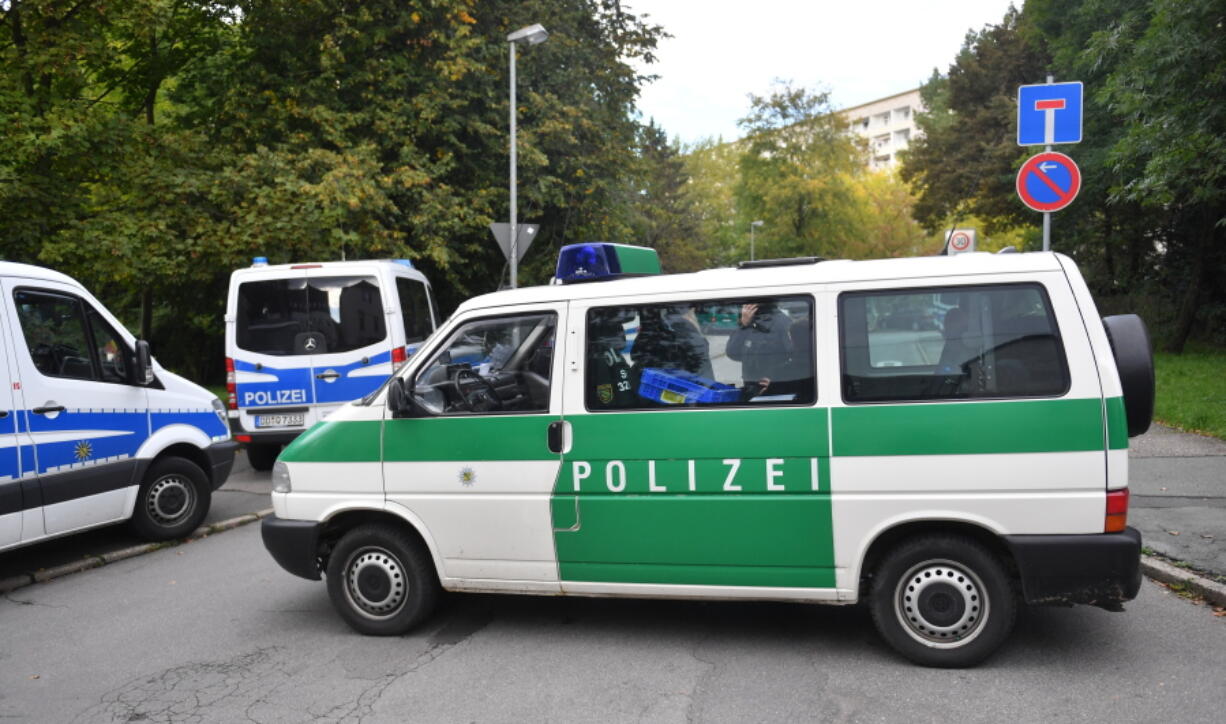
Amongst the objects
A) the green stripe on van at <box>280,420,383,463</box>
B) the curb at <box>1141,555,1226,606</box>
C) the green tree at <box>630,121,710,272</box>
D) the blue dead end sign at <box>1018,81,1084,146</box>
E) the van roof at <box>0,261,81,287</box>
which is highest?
the green tree at <box>630,121,710,272</box>

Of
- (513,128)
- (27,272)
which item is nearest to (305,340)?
(27,272)

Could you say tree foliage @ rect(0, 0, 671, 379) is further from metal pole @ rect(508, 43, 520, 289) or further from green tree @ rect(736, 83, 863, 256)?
green tree @ rect(736, 83, 863, 256)

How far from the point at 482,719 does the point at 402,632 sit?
51.6 inches

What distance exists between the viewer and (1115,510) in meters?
4.19

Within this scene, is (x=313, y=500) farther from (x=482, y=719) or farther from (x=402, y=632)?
(x=482, y=719)

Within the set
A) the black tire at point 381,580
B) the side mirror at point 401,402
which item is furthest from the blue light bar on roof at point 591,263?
the black tire at point 381,580

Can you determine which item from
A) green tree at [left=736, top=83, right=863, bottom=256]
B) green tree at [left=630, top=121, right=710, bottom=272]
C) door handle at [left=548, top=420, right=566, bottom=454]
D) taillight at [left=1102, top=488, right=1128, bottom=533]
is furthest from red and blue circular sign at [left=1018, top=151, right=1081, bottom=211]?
green tree at [left=736, top=83, right=863, bottom=256]

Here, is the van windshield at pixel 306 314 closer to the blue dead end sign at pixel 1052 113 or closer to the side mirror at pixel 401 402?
the side mirror at pixel 401 402

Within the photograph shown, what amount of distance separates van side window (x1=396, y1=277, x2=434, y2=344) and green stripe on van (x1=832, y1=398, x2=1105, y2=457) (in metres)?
7.09

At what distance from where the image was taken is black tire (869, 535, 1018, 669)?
14.3 ft

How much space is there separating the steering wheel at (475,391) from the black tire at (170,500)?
12.7 ft

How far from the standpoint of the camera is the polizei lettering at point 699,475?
4516 mm

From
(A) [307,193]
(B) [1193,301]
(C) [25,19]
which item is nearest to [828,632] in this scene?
(A) [307,193]

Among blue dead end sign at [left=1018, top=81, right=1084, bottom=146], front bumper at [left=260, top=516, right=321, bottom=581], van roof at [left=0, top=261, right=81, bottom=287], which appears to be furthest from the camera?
blue dead end sign at [left=1018, top=81, right=1084, bottom=146]
